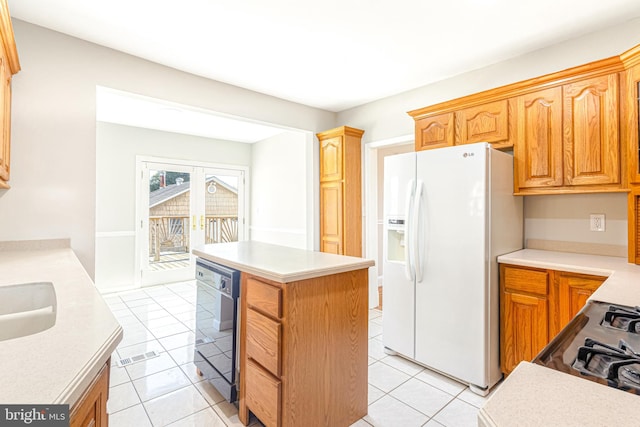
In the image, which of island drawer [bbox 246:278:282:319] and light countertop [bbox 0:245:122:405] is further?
island drawer [bbox 246:278:282:319]

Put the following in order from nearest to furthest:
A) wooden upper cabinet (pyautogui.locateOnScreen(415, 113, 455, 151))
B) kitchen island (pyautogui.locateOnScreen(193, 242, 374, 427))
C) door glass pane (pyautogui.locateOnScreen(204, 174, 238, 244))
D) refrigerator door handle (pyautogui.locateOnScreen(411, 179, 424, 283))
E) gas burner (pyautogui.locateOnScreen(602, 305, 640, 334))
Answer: gas burner (pyautogui.locateOnScreen(602, 305, 640, 334))
kitchen island (pyautogui.locateOnScreen(193, 242, 374, 427))
refrigerator door handle (pyautogui.locateOnScreen(411, 179, 424, 283))
wooden upper cabinet (pyautogui.locateOnScreen(415, 113, 455, 151))
door glass pane (pyautogui.locateOnScreen(204, 174, 238, 244))

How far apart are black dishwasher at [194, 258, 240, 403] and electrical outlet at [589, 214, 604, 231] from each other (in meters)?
2.58

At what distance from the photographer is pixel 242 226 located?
20.3ft

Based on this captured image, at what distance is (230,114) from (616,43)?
10.9 feet

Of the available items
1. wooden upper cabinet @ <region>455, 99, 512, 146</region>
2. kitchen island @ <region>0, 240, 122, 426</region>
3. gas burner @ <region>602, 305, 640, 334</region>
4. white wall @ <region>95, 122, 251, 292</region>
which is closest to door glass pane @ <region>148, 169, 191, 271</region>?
white wall @ <region>95, 122, 251, 292</region>

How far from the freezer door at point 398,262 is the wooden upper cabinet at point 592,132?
3.51 ft

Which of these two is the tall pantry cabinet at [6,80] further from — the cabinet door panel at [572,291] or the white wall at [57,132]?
the cabinet door panel at [572,291]

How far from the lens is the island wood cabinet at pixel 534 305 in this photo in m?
1.93

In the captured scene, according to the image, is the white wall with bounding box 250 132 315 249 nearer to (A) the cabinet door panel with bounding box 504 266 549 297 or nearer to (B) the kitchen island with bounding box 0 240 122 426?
(A) the cabinet door panel with bounding box 504 266 549 297

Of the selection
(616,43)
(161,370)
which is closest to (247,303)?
(161,370)

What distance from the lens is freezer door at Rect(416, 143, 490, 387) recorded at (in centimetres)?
216

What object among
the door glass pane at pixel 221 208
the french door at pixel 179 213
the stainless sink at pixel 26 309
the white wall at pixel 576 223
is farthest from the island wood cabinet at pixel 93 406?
the door glass pane at pixel 221 208

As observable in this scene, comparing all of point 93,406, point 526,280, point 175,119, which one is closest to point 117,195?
point 175,119

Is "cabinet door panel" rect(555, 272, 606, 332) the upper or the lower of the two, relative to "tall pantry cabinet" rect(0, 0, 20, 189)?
lower
